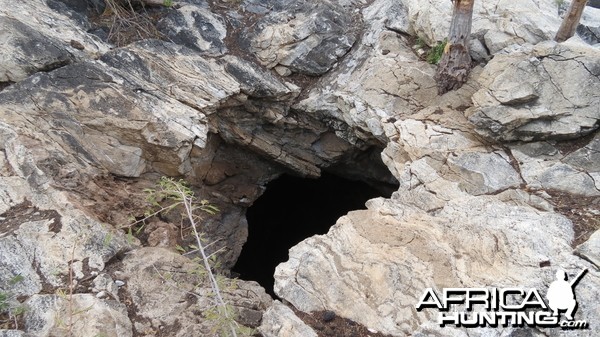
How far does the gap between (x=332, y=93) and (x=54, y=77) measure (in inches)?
168

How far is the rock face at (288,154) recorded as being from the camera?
4.88 m

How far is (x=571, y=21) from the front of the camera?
6844 millimetres

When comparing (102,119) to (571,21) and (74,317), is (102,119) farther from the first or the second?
(571,21)

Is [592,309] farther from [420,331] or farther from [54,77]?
[54,77]

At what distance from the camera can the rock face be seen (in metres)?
4.88

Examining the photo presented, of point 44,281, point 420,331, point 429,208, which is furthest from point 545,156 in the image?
point 44,281

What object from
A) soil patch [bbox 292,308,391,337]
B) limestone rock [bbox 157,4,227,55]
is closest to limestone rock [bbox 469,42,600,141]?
soil patch [bbox 292,308,391,337]

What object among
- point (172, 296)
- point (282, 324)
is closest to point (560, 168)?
point (282, 324)

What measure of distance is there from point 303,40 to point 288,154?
2.20 meters

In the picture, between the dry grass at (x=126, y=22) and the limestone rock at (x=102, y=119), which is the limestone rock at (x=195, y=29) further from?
the limestone rock at (x=102, y=119)

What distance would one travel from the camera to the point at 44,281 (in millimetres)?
4863

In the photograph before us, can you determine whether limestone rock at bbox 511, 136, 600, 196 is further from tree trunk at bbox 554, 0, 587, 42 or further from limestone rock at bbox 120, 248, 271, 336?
limestone rock at bbox 120, 248, 271, 336

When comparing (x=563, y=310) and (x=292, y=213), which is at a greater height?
(x=563, y=310)

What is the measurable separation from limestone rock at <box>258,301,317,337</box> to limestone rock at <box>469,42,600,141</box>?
369 centimetres
